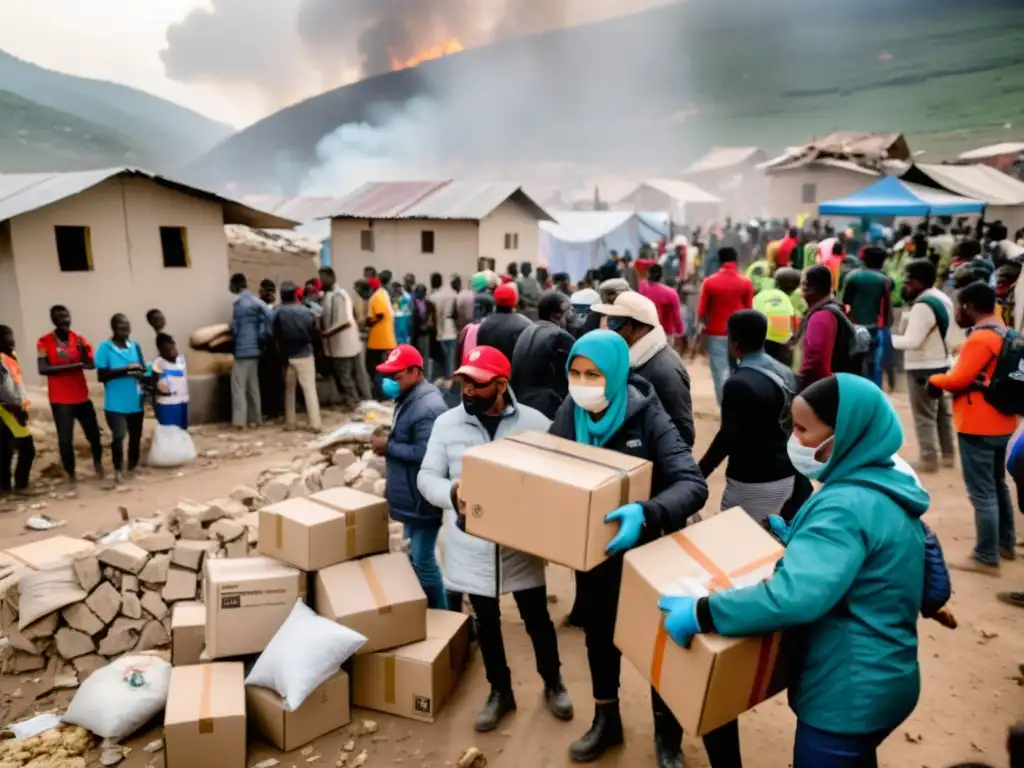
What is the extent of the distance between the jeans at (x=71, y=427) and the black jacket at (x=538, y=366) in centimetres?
475

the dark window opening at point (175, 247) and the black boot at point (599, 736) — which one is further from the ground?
the dark window opening at point (175, 247)

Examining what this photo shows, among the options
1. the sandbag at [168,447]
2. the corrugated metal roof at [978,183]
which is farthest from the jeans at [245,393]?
the corrugated metal roof at [978,183]

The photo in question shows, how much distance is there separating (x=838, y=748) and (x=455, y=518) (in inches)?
67.9

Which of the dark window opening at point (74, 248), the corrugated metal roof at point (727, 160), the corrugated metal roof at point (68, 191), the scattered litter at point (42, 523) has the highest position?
the corrugated metal roof at point (727, 160)

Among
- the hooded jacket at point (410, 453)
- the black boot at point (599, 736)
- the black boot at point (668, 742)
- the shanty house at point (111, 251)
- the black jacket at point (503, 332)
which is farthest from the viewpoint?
the shanty house at point (111, 251)

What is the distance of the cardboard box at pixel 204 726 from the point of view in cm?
302

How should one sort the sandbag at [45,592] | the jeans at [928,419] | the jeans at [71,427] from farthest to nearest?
the jeans at [71,427] < the jeans at [928,419] < the sandbag at [45,592]

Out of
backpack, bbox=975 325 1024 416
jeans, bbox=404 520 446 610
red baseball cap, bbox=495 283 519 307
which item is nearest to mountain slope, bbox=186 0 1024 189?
backpack, bbox=975 325 1024 416

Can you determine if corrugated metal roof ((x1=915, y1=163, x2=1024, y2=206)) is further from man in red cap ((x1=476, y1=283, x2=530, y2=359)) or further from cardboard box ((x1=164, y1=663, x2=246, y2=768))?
cardboard box ((x1=164, y1=663, x2=246, y2=768))

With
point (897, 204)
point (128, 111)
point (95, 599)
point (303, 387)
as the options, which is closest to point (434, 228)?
point (303, 387)

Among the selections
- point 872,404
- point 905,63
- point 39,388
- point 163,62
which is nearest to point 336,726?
point 872,404

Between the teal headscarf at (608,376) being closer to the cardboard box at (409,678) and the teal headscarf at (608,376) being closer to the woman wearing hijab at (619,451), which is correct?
the woman wearing hijab at (619,451)

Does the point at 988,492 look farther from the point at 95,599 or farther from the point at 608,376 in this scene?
the point at 95,599

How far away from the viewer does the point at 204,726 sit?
3037mm
